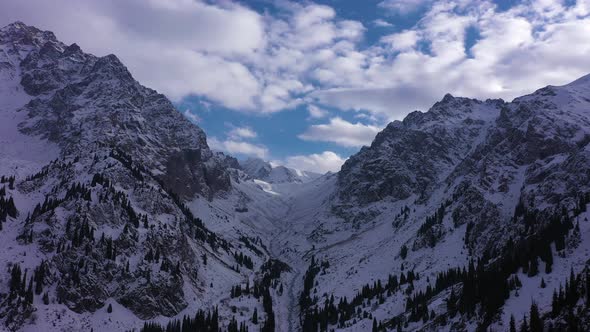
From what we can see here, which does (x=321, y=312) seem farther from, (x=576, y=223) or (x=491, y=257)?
(x=576, y=223)

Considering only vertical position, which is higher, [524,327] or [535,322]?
[535,322]

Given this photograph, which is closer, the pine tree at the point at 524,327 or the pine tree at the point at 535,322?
the pine tree at the point at 535,322

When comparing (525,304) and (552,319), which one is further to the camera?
(525,304)

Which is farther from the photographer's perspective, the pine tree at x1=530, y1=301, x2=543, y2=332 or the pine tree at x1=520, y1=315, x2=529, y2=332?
the pine tree at x1=520, y1=315, x2=529, y2=332

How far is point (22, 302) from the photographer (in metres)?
141

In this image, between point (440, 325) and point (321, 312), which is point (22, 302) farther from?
point (440, 325)

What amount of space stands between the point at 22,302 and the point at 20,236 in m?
37.7

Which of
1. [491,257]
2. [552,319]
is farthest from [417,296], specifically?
[552,319]

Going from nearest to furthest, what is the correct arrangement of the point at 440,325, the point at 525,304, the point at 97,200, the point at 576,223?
the point at 525,304 → the point at 440,325 → the point at 576,223 → the point at 97,200

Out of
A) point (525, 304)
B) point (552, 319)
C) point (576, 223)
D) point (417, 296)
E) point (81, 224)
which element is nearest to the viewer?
point (552, 319)

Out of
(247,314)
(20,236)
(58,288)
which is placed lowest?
(247,314)

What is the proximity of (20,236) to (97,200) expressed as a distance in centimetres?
3160

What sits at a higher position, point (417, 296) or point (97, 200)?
point (97, 200)

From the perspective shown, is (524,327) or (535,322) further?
(524,327)
